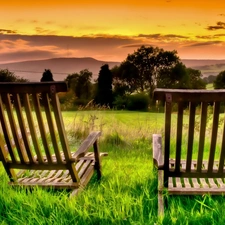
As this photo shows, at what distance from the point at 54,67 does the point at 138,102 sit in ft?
9.75

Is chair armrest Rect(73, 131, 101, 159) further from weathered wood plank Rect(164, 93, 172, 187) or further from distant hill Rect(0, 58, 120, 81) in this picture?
distant hill Rect(0, 58, 120, 81)

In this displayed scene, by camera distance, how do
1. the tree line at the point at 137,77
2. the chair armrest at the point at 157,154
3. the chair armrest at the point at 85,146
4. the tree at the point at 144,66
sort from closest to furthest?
the chair armrest at the point at 157,154 → the chair armrest at the point at 85,146 → the tree line at the point at 137,77 → the tree at the point at 144,66

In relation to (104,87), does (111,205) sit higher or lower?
higher

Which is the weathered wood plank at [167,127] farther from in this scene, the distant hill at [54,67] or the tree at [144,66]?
the tree at [144,66]

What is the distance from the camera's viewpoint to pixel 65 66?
1484 cm

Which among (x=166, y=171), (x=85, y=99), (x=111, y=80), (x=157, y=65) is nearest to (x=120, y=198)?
(x=166, y=171)

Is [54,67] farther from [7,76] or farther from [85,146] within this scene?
[85,146]

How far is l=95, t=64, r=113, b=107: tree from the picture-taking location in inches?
565

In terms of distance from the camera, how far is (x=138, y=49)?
54.4 feet

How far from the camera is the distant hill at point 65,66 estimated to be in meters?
14.1

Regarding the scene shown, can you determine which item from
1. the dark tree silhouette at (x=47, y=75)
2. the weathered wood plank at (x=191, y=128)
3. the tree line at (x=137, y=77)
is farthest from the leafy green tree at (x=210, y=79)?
the weathered wood plank at (x=191, y=128)

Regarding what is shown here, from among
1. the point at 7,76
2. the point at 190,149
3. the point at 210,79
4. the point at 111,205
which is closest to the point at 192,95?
the point at 190,149

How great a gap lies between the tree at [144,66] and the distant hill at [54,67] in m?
0.78

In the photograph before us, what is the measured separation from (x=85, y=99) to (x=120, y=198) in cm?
1066
